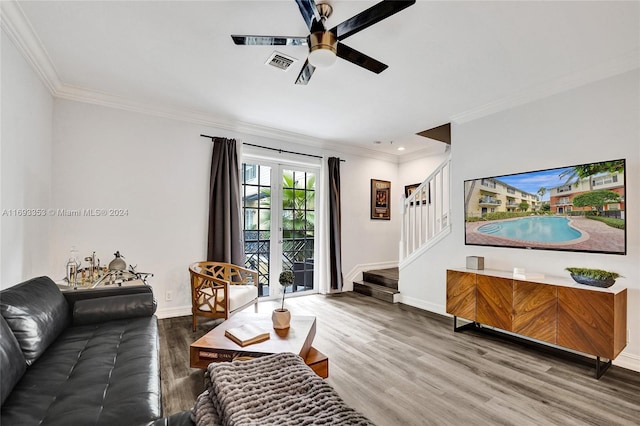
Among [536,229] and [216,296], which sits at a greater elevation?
[536,229]

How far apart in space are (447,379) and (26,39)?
4161 mm

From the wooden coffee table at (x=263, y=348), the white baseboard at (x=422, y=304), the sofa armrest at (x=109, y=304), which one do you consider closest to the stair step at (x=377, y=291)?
Result: the white baseboard at (x=422, y=304)

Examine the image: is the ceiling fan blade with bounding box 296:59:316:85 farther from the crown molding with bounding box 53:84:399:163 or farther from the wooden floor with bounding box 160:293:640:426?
the wooden floor with bounding box 160:293:640:426

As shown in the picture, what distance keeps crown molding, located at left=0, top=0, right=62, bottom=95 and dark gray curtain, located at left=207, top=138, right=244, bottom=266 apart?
1728 millimetres

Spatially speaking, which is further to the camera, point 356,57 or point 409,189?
point 409,189

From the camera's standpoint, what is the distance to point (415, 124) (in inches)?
169

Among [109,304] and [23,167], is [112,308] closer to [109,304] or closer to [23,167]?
[109,304]

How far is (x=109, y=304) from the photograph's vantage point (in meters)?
2.32

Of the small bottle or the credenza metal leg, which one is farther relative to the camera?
the small bottle

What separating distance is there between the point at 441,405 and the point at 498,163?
2698mm

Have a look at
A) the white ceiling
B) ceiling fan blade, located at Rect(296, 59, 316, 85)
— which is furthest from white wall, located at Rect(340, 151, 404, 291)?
ceiling fan blade, located at Rect(296, 59, 316, 85)

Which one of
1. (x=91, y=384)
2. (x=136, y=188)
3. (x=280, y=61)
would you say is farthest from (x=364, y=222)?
(x=91, y=384)

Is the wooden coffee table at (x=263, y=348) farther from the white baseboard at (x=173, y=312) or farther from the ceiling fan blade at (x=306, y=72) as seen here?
the ceiling fan blade at (x=306, y=72)

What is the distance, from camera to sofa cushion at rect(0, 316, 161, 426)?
45.6 inches
